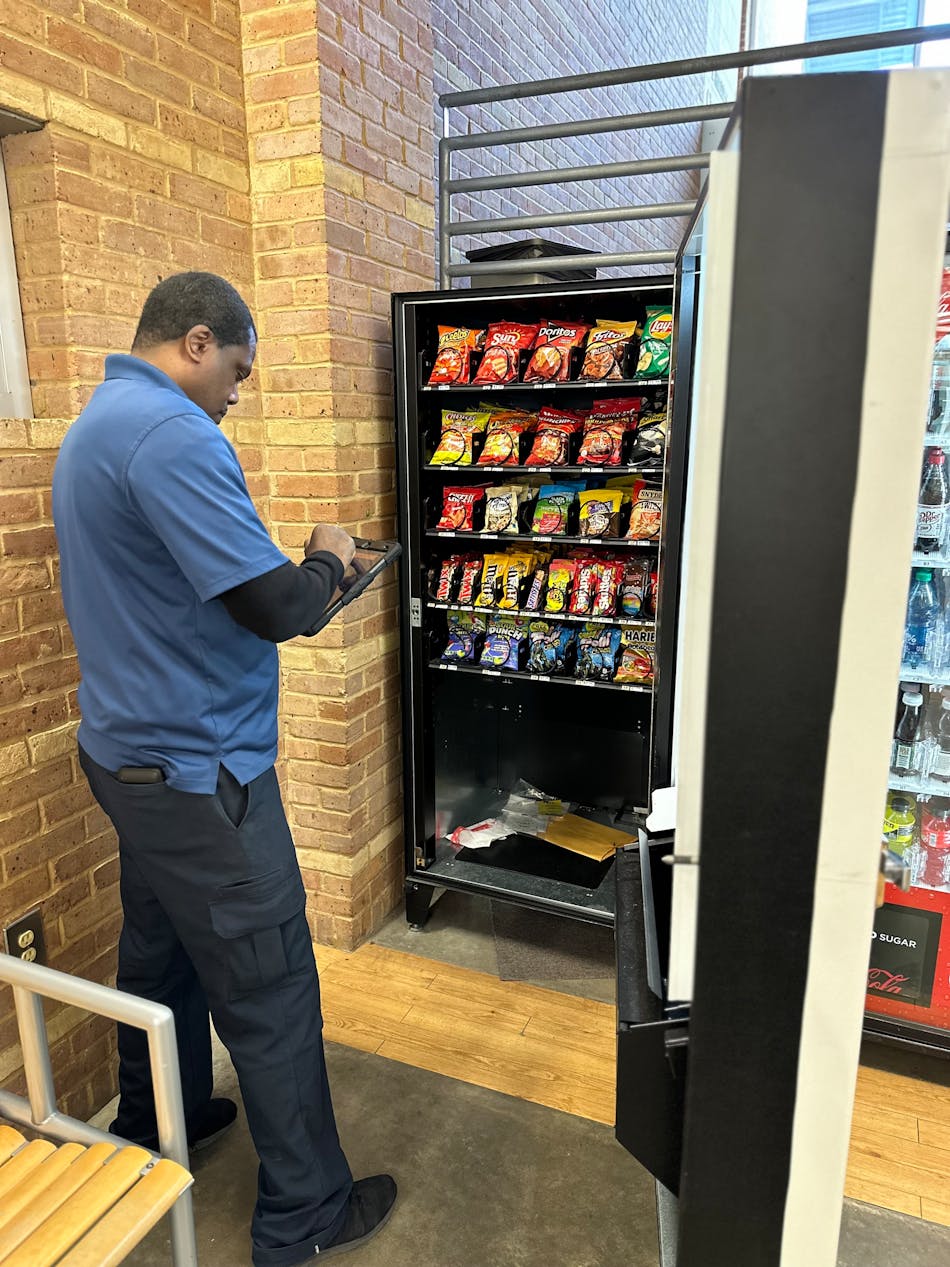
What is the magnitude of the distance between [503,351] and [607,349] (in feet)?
1.08

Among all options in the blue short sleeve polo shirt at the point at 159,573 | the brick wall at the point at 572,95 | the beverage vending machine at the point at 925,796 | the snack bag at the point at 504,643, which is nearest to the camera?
the blue short sleeve polo shirt at the point at 159,573

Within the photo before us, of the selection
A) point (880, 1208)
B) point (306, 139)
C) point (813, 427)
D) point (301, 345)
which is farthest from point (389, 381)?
point (880, 1208)

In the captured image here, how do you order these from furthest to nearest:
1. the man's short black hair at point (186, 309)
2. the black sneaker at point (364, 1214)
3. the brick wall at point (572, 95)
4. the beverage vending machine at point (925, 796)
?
the brick wall at point (572, 95) < the beverage vending machine at point (925, 796) < the black sneaker at point (364, 1214) < the man's short black hair at point (186, 309)

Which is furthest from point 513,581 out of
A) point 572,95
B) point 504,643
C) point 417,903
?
point 572,95

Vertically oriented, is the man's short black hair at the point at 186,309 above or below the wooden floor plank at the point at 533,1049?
above

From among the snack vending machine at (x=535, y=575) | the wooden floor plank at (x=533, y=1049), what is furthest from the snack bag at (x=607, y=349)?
the wooden floor plank at (x=533, y=1049)

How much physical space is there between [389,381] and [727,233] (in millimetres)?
2149

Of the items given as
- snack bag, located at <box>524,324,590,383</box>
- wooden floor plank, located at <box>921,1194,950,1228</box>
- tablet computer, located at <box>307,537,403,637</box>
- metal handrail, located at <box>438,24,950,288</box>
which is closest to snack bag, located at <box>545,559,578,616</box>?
snack bag, located at <box>524,324,590,383</box>

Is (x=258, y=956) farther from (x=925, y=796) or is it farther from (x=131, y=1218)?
(x=925, y=796)

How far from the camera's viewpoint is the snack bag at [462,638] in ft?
9.58

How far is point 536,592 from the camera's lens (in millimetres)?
2793

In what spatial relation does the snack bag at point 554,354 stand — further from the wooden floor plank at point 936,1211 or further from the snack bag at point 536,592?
the wooden floor plank at point 936,1211

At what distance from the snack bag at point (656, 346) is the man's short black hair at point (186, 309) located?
1.27m

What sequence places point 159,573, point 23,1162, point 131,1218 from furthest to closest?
point 159,573 → point 23,1162 → point 131,1218
